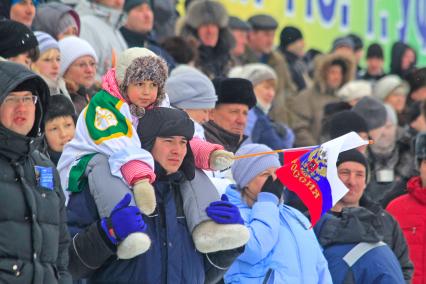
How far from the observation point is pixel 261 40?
14.9m

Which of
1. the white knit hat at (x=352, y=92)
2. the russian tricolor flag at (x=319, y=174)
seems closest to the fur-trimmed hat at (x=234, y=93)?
the russian tricolor flag at (x=319, y=174)

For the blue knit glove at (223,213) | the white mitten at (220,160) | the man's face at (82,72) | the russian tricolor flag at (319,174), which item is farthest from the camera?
the man's face at (82,72)

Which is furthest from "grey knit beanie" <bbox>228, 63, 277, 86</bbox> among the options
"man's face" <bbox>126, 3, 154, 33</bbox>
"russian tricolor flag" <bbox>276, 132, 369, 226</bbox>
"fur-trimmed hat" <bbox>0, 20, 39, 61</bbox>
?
"russian tricolor flag" <bbox>276, 132, 369, 226</bbox>

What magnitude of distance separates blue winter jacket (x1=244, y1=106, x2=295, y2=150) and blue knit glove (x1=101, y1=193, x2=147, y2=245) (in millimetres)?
4639

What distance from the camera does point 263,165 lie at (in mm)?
8367

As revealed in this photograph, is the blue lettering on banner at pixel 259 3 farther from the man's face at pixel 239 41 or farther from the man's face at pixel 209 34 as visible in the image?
the man's face at pixel 209 34

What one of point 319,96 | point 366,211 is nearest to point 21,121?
point 366,211

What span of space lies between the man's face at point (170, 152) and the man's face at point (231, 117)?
2576 mm

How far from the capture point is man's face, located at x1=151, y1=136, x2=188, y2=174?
690 centimetres

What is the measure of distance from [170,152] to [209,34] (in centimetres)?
629

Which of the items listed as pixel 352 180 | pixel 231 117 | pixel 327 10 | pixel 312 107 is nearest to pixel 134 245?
pixel 352 180

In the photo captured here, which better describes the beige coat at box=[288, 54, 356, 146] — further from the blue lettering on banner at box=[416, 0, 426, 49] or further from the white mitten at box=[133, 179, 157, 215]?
the white mitten at box=[133, 179, 157, 215]

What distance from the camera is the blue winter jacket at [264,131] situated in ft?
36.8

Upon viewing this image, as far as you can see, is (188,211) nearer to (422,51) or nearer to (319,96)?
(319,96)
